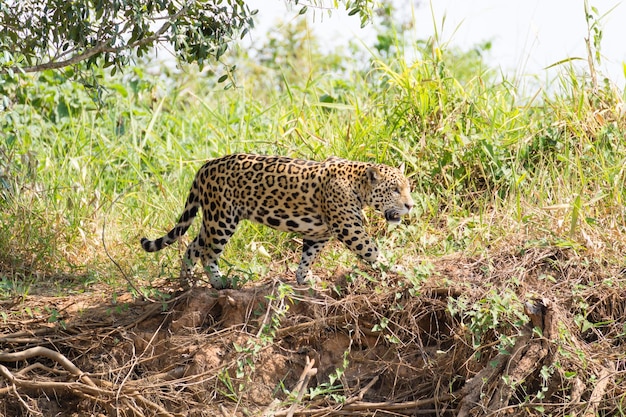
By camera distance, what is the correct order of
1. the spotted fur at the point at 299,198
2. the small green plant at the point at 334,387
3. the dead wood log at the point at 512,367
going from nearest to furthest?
the dead wood log at the point at 512,367
the small green plant at the point at 334,387
the spotted fur at the point at 299,198

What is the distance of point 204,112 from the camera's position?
41.2ft

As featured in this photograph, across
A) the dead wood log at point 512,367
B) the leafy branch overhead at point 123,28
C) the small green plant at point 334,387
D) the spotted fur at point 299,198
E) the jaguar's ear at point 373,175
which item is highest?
the leafy branch overhead at point 123,28

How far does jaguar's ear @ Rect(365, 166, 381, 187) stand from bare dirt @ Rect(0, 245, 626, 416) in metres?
0.77

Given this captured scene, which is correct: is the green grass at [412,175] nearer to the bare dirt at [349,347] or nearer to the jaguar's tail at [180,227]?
the jaguar's tail at [180,227]

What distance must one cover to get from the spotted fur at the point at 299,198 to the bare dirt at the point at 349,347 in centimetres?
37

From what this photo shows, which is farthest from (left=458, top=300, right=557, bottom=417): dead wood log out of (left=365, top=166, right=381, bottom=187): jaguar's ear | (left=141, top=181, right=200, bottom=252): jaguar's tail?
(left=141, top=181, right=200, bottom=252): jaguar's tail

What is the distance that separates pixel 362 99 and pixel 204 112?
239 cm

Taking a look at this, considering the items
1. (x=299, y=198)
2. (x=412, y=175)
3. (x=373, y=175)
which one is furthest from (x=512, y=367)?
(x=412, y=175)

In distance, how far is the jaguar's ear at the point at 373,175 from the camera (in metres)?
7.42

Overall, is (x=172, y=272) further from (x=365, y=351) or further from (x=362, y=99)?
(x=362, y=99)

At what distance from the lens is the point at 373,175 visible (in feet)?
24.4

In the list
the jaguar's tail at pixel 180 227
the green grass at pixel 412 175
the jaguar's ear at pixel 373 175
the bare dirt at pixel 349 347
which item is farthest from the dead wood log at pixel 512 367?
the jaguar's tail at pixel 180 227

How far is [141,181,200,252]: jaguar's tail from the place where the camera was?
7.96 m

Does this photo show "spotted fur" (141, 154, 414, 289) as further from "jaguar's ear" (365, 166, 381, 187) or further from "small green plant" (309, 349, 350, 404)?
"small green plant" (309, 349, 350, 404)
